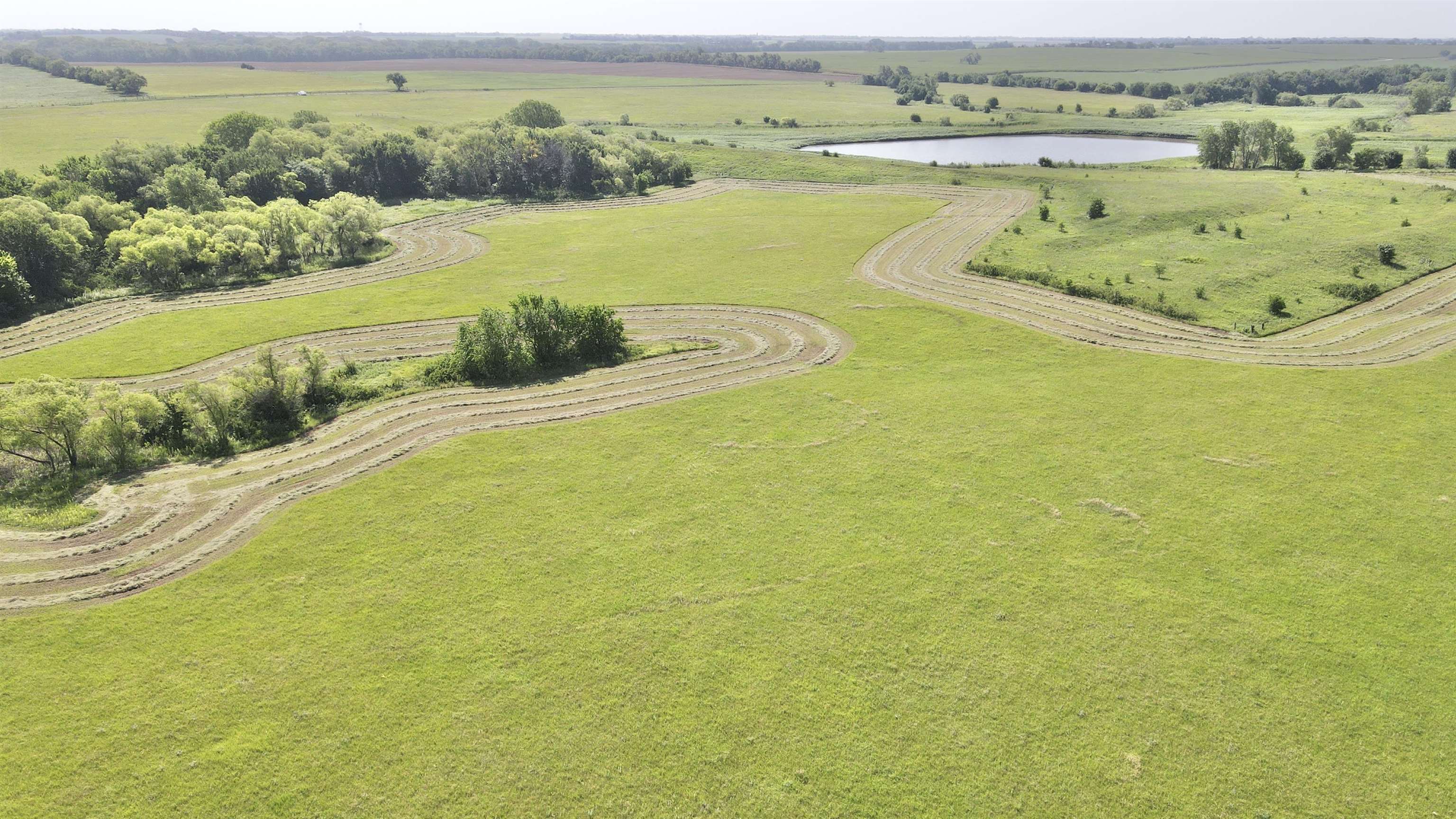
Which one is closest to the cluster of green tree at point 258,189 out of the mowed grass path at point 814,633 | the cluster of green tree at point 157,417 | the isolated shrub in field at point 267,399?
the cluster of green tree at point 157,417

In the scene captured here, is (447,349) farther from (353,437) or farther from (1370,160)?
(1370,160)

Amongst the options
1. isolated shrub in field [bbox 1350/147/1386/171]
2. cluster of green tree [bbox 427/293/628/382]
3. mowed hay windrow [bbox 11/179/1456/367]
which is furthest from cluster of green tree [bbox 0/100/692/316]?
isolated shrub in field [bbox 1350/147/1386/171]

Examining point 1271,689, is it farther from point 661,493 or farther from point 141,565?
point 141,565

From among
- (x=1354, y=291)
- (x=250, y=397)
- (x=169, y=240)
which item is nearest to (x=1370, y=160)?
(x=1354, y=291)

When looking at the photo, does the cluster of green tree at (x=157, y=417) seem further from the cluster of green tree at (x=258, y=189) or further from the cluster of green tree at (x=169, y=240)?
the cluster of green tree at (x=258, y=189)

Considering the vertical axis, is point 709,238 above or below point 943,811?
above

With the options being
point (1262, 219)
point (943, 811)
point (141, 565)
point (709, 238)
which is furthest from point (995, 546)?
point (1262, 219)
